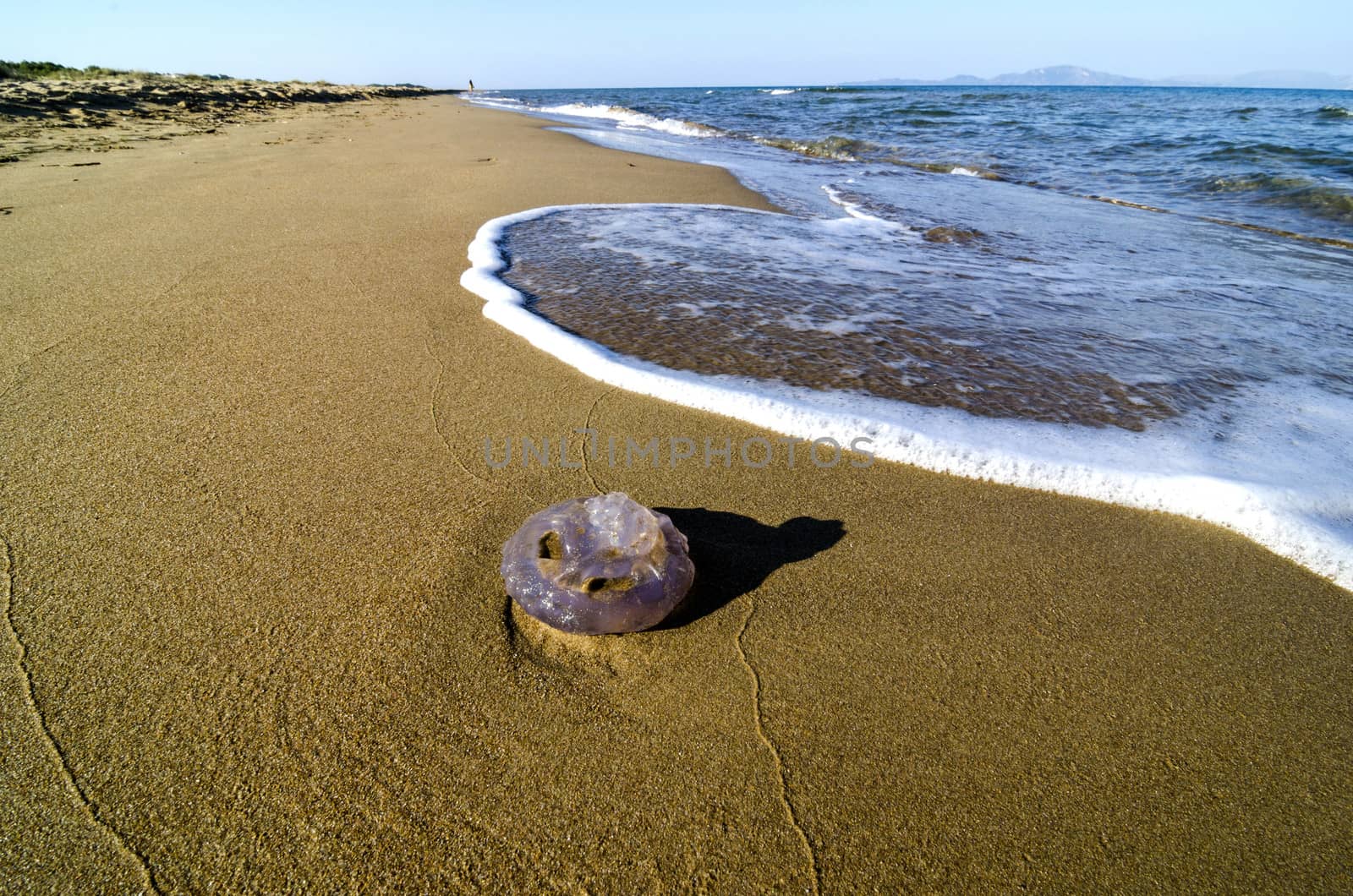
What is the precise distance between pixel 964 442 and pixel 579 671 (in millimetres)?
1546

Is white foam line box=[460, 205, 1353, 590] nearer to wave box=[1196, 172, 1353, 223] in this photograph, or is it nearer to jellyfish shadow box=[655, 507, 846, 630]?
jellyfish shadow box=[655, 507, 846, 630]

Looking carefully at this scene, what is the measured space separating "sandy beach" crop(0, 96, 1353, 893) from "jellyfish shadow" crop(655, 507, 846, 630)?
0.4 inches

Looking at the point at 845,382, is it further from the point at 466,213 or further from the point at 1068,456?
the point at 466,213

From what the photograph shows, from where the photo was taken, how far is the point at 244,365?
2.52 metres

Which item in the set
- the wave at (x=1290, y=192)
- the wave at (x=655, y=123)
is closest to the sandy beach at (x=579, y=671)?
the wave at (x=1290, y=192)

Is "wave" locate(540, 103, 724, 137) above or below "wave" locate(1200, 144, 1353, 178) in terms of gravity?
above

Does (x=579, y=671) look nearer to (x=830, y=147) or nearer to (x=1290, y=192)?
(x=1290, y=192)

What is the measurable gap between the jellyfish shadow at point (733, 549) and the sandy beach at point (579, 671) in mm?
11

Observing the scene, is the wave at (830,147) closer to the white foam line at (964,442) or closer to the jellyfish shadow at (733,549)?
the white foam line at (964,442)

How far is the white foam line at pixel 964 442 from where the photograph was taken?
1951 mm

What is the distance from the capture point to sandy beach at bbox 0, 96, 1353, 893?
3.68 feet

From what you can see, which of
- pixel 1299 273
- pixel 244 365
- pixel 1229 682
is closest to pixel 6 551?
pixel 244 365

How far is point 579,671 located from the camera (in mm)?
1441

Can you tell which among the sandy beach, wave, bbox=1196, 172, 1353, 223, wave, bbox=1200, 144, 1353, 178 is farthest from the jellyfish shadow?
wave, bbox=1200, 144, 1353, 178
